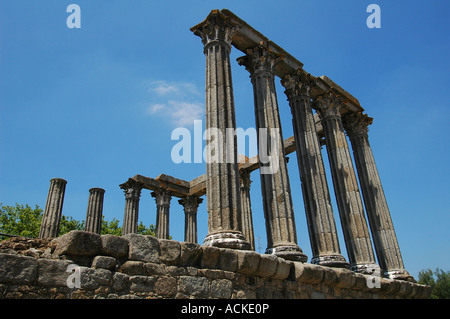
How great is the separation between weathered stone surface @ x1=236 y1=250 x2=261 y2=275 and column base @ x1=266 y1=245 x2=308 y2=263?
2.14 meters

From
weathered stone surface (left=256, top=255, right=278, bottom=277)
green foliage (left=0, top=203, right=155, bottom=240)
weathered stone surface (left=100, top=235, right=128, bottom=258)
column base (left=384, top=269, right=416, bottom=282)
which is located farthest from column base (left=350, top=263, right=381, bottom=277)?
green foliage (left=0, top=203, right=155, bottom=240)

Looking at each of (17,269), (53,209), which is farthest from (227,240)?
(53,209)

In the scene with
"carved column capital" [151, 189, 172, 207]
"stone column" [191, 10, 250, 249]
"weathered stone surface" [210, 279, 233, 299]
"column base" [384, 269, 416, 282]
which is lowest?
"weathered stone surface" [210, 279, 233, 299]

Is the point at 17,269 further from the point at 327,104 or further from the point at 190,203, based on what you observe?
the point at 190,203

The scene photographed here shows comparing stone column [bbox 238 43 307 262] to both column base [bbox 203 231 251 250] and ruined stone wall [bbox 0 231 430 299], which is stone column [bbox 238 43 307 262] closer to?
ruined stone wall [bbox 0 231 430 299]

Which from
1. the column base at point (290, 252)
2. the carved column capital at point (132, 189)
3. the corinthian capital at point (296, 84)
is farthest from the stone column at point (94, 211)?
the column base at point (290, 252)

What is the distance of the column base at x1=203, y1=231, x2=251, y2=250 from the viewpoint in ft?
27.2

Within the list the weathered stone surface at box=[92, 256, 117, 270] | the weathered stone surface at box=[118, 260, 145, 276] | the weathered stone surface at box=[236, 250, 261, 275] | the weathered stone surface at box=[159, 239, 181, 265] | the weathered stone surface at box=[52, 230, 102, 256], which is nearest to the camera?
the weathered stone surface at box=[52, 230, 102, 256]

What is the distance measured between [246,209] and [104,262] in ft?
47.5

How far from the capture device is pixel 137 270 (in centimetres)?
609
